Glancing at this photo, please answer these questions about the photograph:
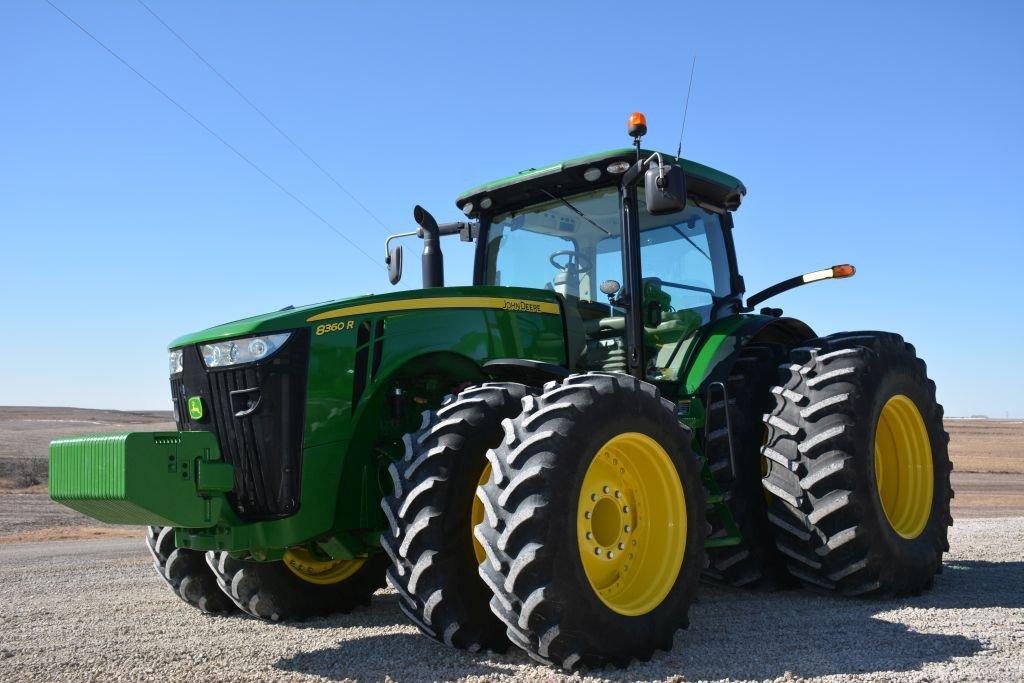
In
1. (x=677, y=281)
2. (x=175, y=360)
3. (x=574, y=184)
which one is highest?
(x=574, y=184)

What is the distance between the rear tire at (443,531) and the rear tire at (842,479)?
2135 mm

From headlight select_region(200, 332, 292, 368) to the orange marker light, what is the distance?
2.29m

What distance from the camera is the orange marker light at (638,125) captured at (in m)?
5.19

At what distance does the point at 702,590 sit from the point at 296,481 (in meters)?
3.00

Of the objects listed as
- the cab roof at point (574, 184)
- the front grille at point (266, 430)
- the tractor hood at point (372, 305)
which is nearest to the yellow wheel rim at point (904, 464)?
the cab roof at point (574, 184)

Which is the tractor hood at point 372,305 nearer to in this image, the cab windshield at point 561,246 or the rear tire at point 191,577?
the cab windshield at point 561,246

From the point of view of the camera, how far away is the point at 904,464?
6.20 meters

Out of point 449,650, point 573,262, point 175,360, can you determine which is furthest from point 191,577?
point 573,262

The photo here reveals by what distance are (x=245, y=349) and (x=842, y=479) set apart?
3.41 metres

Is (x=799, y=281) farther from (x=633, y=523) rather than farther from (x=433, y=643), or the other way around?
(x=433, y=643)

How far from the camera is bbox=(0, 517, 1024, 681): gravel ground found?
377 centimetres

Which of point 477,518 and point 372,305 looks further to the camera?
point 372,305

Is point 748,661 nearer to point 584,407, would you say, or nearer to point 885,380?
point 584,407

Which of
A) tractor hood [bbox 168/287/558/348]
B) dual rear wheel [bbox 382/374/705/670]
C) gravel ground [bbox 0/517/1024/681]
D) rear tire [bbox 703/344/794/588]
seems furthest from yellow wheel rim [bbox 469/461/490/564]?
rear tire [bbox 703/344/794/588]
